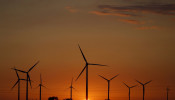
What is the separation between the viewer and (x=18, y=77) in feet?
634

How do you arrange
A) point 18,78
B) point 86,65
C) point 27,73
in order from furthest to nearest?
point 18,78, point 27,73, point 86,65

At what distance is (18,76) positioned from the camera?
636 ft

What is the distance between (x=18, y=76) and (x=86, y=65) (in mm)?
59452

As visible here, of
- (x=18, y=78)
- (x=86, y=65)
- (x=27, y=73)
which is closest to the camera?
(x=86, y=65)

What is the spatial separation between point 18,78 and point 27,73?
16923 millimetres

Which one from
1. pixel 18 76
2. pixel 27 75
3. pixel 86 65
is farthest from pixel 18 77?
pixel 86 65

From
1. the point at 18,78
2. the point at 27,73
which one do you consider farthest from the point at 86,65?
the point at 18,78

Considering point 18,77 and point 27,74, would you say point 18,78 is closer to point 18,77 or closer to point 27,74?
point 18,77

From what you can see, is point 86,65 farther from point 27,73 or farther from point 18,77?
point 18,77

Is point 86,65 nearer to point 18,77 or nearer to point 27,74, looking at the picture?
point 27,74

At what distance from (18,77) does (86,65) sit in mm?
59144

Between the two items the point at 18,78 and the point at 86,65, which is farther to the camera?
the point at 18,78

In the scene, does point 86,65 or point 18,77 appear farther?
point 18,77

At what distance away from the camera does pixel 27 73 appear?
177m
